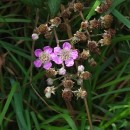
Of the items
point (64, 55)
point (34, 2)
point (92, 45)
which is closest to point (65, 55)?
point (64, 55)

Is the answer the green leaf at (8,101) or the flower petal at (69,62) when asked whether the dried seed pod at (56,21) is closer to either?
the flower petal at (69,62)

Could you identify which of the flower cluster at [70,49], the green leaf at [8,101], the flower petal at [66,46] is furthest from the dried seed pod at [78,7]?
the green leaf at [8,101]

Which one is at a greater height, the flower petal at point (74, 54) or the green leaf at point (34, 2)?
the green leaf at point (34, 2)

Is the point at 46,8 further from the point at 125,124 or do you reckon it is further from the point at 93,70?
the point at 125,124

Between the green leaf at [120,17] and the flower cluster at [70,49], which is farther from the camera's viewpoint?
the green leaf at [120,17]

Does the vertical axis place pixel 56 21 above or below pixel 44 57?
above

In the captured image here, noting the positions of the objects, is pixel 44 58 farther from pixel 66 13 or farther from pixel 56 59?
pixel 66 13
